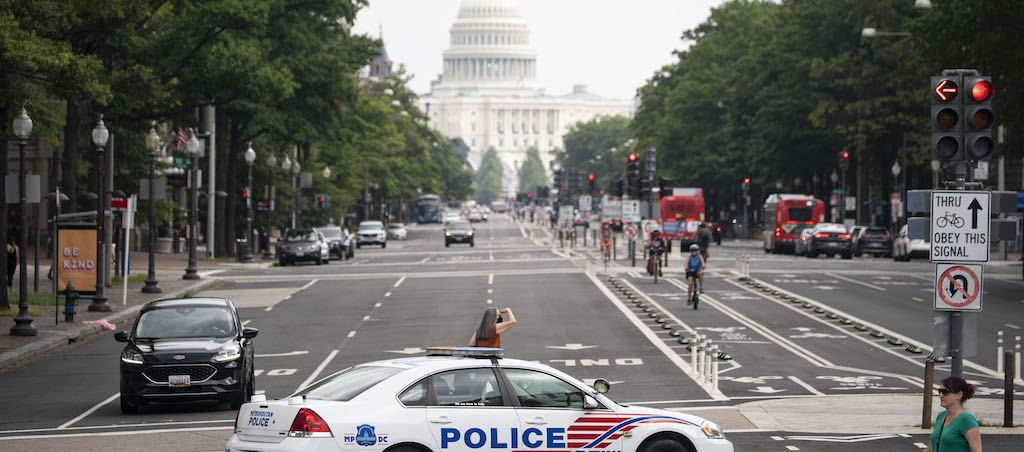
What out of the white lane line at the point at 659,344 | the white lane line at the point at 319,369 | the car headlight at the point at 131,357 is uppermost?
the car headlight at the point at 131,357

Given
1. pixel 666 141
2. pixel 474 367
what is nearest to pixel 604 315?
pixel 474 367

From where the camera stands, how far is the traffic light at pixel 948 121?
1673 centimetres

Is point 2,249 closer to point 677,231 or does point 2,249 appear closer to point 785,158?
point 677,231

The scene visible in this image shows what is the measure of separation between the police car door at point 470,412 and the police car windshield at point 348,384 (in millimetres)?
467

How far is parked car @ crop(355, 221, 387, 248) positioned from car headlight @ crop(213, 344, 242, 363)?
2894 inches

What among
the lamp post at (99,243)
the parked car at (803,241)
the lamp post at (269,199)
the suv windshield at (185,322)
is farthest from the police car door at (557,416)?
the parked car at (803,241)

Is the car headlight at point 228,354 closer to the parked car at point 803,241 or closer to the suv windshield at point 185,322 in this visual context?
the suv windshield at point 185,322

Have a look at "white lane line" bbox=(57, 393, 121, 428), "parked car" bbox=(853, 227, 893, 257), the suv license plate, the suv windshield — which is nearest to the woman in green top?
the suv license plate

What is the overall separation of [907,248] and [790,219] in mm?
13061

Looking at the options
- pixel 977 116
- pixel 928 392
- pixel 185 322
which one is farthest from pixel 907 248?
pixel 977 116

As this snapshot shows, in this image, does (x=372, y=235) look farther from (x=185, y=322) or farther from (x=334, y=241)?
(x=185, y=322)

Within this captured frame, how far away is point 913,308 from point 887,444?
21.9 metres

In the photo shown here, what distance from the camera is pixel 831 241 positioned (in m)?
68.8

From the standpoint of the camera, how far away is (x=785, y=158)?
92000mm
